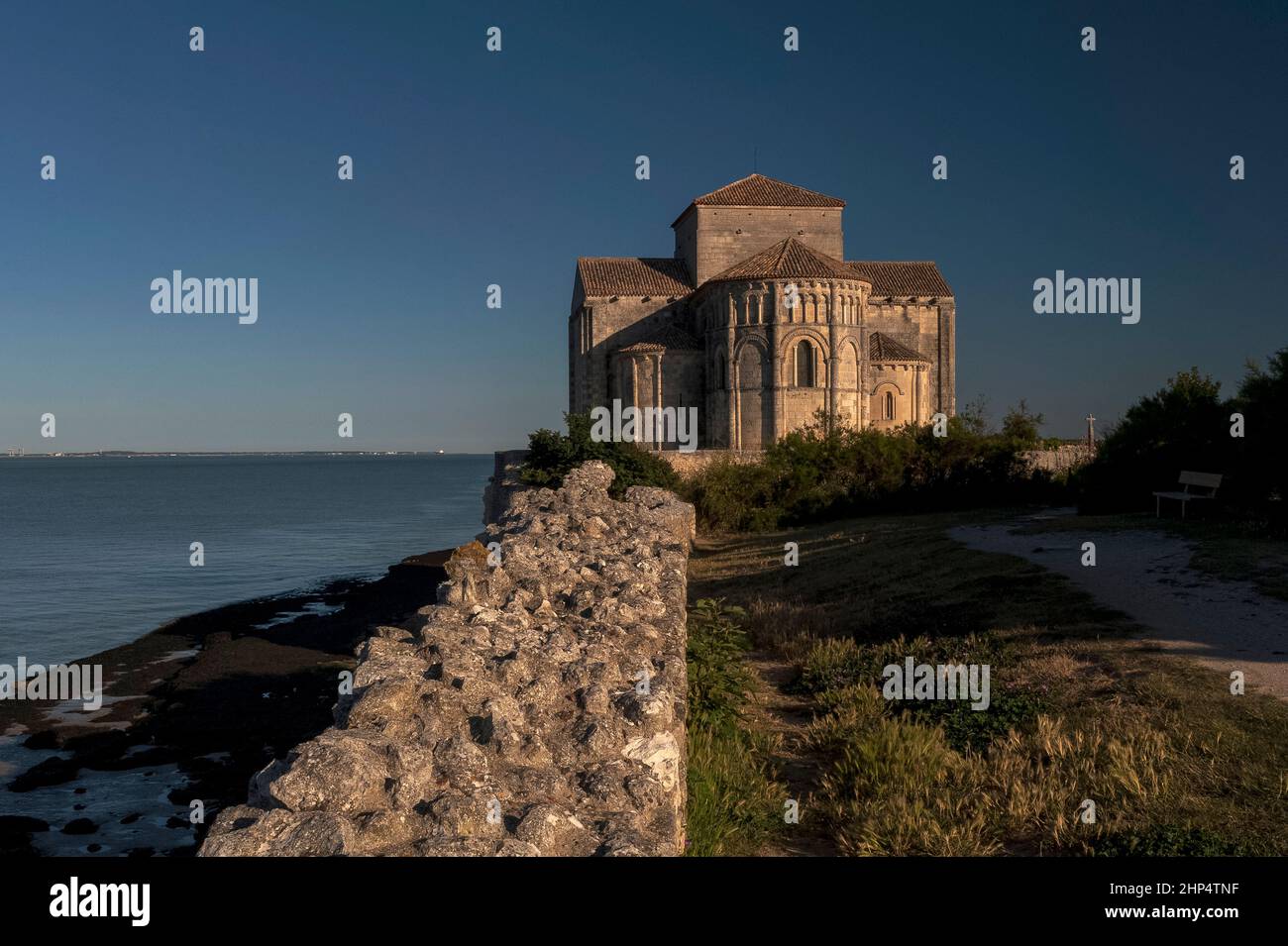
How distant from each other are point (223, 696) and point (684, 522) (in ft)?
29.5

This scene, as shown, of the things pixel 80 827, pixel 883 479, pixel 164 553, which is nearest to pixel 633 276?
pixel 883 479

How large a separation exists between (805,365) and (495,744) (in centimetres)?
3562

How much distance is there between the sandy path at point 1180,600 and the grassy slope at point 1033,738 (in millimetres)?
437

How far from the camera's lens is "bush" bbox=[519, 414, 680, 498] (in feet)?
76.5

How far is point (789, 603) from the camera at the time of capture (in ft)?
53.9

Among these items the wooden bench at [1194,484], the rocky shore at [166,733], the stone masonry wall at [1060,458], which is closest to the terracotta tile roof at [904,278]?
the stone masonry wall at [1060,458]

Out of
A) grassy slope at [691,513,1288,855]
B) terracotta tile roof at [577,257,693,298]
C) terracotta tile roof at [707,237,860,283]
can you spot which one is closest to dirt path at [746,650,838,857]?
grassy slope at [691,513,1288,855]

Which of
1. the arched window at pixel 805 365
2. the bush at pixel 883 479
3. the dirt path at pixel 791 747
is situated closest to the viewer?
the dirt path at pixel 791 747

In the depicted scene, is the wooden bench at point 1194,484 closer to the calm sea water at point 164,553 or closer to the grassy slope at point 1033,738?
the grassy slope at point 1033,738

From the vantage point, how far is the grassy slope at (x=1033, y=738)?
21.0 ft

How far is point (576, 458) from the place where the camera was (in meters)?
24.2

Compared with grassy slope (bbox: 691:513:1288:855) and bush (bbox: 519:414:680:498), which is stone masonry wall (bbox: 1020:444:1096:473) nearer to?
bush (bbox: 519:414:680:498)
